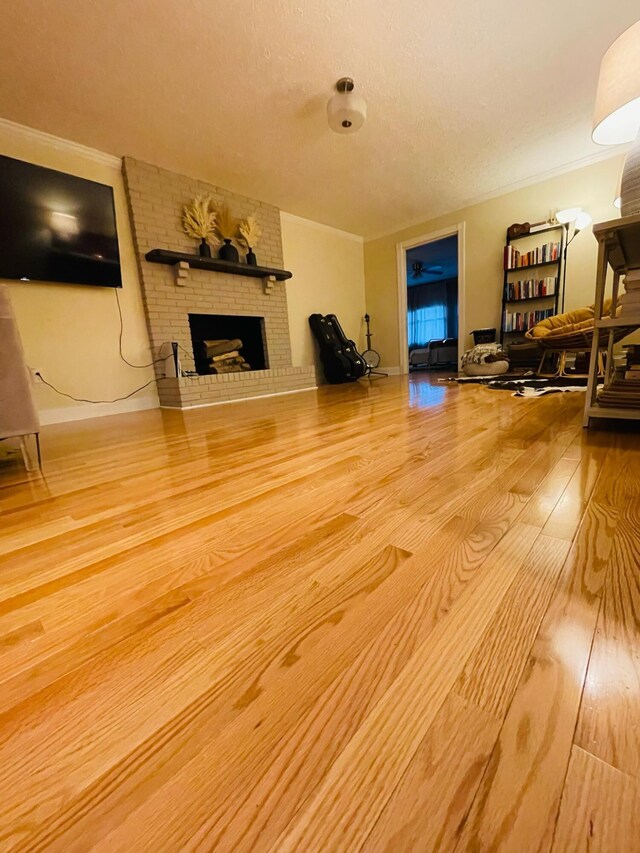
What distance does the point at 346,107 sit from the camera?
7.88ft

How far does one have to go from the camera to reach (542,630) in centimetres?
45

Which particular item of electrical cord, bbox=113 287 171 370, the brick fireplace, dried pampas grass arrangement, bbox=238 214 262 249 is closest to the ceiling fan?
the brick fireplace

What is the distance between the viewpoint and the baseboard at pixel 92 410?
2834 millimetres

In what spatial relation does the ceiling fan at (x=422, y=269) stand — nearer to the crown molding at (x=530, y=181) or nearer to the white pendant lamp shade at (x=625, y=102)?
the crown molding at (x=530, y=181)

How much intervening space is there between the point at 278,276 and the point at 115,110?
2.00 m

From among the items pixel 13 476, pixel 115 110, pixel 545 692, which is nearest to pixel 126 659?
pixel 545 692

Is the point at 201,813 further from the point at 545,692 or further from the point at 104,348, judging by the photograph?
the point at 104,348

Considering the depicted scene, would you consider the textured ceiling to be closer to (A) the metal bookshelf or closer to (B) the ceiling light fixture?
(B) the ceiling light fixture

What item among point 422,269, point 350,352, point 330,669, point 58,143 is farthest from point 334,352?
point 330,669

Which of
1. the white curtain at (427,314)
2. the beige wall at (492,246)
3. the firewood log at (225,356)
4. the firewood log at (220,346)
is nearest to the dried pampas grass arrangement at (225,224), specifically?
the firewood log at (220,346)

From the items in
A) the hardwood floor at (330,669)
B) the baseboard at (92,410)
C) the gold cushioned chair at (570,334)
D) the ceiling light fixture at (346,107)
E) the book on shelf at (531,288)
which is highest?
the ceiling light fixture at (346,107)

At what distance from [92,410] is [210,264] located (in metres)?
1.82

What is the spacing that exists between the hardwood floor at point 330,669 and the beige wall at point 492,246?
398 centimetres

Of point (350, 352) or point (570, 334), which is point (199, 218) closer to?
point (350, 352)
